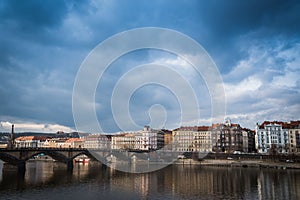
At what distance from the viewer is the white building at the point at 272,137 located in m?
81.8

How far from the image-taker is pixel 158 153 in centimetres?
8644

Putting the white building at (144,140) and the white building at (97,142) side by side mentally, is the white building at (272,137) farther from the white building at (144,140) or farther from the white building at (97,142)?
the white building at (97,142)

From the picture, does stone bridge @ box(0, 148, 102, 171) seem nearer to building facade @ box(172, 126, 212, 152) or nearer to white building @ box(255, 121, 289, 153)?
building facade @ box(172, 126, 212, 152)

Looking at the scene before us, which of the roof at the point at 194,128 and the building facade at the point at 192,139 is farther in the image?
the roof at the point at 194,128

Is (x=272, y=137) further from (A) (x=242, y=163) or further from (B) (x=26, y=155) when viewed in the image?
(B) (x=26, y=155)

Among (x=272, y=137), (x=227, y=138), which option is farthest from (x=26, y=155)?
(x=272, y=137)

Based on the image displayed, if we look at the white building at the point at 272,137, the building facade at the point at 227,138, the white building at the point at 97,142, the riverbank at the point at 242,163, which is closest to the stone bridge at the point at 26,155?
the riverbank at the point at 242,163

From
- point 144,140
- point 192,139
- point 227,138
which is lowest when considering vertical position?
point 144,140

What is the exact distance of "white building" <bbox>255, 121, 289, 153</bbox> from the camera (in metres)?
81.8

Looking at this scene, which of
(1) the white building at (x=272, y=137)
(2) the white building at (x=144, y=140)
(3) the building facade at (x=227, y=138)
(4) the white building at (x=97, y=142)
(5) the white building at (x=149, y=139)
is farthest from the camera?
(4) the white building at (x=97, y=142)

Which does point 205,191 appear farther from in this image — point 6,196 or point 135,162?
point 135,162

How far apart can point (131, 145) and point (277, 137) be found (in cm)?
5915

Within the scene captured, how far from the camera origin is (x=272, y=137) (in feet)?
277

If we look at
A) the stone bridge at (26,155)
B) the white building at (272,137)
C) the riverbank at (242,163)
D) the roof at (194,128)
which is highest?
the roof at (194,128)
